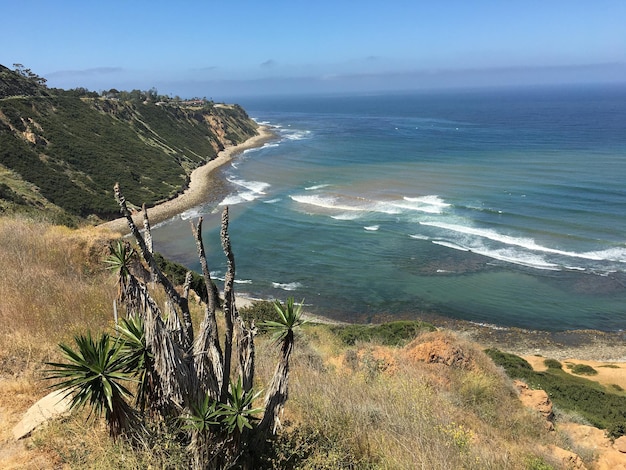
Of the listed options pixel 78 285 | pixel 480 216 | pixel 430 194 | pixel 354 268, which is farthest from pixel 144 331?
pixel 430 194

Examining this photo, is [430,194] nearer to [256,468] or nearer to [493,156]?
[493,156]

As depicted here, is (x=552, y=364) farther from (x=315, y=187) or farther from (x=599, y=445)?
(x=315, y=187)

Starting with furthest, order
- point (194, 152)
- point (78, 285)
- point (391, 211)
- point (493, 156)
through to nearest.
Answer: point (194, 152) → point (493, 156) → point (391, 211) → point (78, 285)

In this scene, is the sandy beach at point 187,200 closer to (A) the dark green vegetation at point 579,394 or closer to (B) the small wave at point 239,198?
(B) the small wave at point 239,198

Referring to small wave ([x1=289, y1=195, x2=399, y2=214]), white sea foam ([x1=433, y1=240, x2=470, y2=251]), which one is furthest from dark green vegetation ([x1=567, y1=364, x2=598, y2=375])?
small wave ([x1=289, y1=195, x2=399, y2=214])

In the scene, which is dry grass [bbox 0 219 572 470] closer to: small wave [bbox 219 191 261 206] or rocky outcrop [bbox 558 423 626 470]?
rocky outcrop [bbox 558 423 626 470]

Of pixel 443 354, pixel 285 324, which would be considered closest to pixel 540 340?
pixel 443 354
